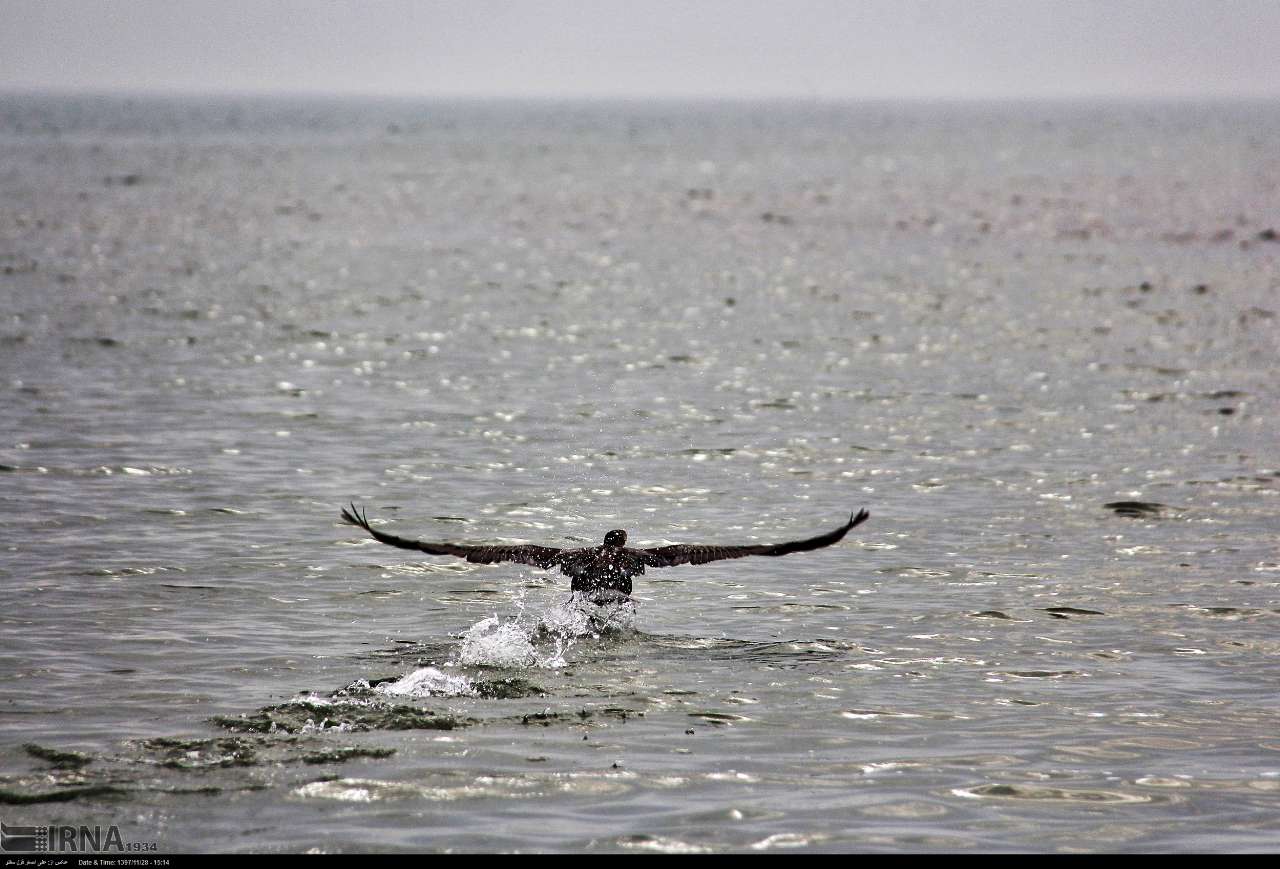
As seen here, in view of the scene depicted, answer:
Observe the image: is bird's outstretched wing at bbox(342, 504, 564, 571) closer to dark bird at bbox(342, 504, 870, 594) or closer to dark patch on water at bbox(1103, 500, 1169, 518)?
dark bird at bbox(342, 504, 870, 594)

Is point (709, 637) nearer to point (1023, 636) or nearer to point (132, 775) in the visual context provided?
point (1023, 636)

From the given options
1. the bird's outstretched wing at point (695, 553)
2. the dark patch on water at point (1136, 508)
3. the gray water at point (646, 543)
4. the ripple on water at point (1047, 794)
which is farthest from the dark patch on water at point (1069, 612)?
the ripple on water at point (1047, 794)

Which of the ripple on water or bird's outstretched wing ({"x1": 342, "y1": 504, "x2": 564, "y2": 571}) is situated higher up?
bird's outstretched wing ({"x1": 342, "y1": 504, "x2": 564, "y2": 571})

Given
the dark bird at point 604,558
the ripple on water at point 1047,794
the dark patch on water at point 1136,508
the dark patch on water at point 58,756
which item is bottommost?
the ripple on water at point 1047,794

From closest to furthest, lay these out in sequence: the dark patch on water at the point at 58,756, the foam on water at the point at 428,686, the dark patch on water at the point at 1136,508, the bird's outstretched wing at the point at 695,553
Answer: the dark patch on water at the point at 58,756 → the foam on water at the point at 428,686 → the bird's outstretched wing at the point at 695,553 → the dark patch on water at the point at 1136,508

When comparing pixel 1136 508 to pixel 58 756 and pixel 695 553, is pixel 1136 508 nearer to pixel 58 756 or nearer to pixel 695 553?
pixel 695 553

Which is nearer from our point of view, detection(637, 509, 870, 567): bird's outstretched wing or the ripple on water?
the ripple on water

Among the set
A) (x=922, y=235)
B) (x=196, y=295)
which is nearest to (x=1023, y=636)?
(x=196, y=295)

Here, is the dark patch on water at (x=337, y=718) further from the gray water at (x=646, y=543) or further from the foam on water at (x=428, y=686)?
the foam on water at (x=428, y=686)

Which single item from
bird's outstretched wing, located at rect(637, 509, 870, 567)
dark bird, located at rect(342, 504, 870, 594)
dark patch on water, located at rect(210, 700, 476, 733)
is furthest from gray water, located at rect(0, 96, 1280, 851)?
bird's outstretched wing, located at rect(637, 509, 870, 567)

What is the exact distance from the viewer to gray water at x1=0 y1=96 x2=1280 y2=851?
11.6m

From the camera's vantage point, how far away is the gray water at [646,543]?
11.6 m

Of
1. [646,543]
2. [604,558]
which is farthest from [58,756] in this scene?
[646,543]

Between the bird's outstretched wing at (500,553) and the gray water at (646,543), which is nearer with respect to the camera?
the gray water at (646,543)
